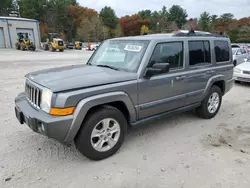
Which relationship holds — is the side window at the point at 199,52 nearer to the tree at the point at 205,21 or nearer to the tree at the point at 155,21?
the tree at the point at 205,21

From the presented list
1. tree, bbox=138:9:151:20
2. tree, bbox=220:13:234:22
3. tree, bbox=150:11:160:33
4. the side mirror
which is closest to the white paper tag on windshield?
the side mirror

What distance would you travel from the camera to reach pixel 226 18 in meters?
68.9

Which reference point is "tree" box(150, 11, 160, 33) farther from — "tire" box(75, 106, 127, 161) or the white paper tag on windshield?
"tire" box(75, 106, 127, 161)

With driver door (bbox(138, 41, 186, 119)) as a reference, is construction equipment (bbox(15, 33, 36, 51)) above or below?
above

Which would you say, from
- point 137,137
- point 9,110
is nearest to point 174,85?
point 137,137

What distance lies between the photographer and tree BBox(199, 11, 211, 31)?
68.7 meters

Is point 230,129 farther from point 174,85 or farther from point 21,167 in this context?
point 21,167

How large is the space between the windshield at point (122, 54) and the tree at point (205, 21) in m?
70.9

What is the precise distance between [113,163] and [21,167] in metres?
1.27

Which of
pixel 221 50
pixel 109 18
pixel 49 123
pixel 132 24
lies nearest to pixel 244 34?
pixel 132 24

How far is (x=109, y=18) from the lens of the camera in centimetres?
7181

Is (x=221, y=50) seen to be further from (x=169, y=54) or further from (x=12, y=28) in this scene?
(x=12, y=28)

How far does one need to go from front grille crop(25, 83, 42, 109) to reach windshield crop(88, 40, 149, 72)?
126 cm

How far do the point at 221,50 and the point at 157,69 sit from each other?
7.85 ft
